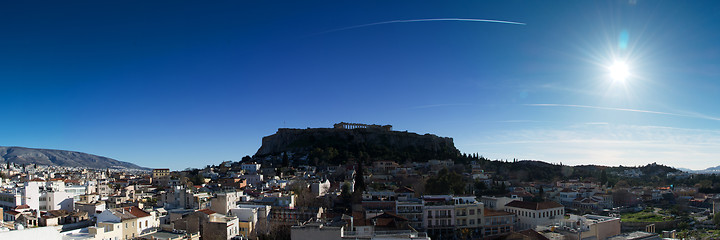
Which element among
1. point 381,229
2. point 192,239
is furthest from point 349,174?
point 192,239

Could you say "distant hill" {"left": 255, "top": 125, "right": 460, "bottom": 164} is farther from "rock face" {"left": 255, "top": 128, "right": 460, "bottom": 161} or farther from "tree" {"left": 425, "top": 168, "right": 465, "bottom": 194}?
"tree" {"left": 425, "top": 168, "right": 465, "bottom": 194}

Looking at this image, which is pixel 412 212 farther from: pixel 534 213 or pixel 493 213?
pixel 534 213

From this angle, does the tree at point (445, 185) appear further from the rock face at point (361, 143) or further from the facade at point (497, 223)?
the rock face at point (361, 143)

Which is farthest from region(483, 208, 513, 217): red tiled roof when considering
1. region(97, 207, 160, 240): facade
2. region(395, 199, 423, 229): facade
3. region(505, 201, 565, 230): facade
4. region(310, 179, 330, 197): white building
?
region(97, 207, 160, 240): facade

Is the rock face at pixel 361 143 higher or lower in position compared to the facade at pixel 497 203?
higher

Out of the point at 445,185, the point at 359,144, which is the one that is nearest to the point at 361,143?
the point at 359,144

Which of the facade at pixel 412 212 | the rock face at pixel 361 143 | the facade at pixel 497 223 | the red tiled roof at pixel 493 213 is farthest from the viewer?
the rock face at pixel 361 143

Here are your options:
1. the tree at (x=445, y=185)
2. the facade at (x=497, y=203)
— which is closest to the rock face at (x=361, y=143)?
the tree at (x=445, y=185)

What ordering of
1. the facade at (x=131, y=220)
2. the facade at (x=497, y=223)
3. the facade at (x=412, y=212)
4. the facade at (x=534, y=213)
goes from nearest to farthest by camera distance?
the facade at (x=131, y=220) → the facade at (x=412, y=212) → the facade at (x=497, y=223) → the facade at (x=534, y=213)

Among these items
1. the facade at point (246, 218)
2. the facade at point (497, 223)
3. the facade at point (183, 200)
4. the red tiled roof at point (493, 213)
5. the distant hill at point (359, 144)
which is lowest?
the facade at point (497, 223)
